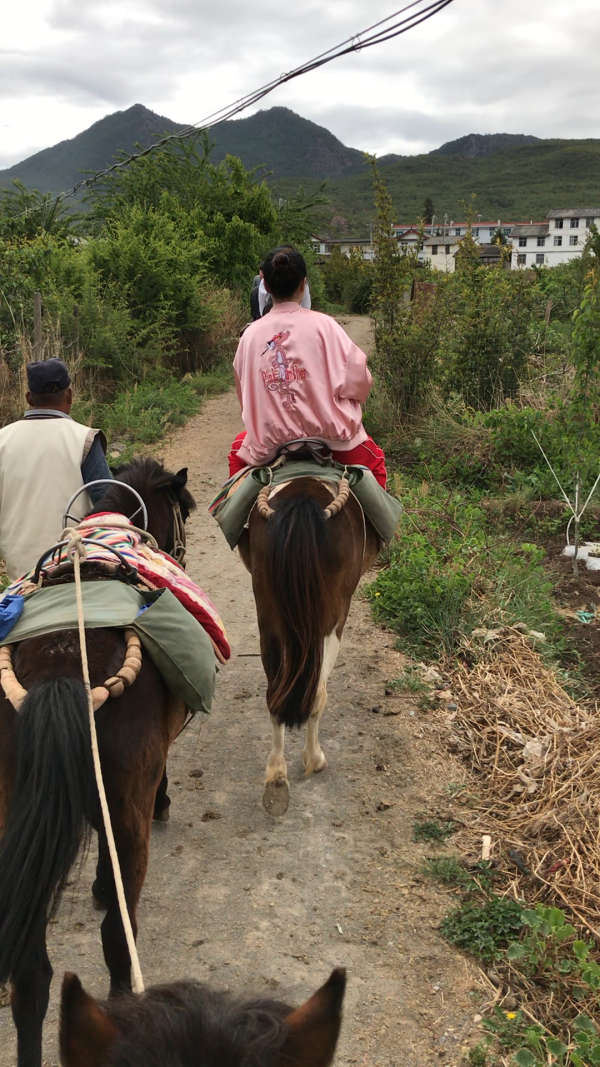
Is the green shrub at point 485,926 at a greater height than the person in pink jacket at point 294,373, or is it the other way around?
the person in pink jacket at point 294,373

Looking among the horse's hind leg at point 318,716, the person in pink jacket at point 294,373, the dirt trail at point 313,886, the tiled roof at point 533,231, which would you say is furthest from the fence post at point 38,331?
the tiled roof at point 533,231

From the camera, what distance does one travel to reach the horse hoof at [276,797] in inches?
149

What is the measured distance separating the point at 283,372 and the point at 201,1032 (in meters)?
3.11

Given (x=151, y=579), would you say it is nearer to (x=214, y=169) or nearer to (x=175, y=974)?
(x=175, y=974)

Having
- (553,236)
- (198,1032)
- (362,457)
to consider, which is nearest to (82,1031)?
(198,1032)

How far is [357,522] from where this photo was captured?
3.89 meters

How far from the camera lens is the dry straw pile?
318 cm

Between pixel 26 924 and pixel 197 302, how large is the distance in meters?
13.2

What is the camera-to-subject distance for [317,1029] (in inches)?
41.8

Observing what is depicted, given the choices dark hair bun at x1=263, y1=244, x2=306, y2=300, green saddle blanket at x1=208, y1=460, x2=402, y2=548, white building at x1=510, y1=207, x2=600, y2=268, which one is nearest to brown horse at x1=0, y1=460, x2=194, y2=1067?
green saddle blanket at x1=208, y1=460, x2=402, y2=548

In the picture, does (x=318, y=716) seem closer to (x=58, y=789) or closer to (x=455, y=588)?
(x=455, y=588)

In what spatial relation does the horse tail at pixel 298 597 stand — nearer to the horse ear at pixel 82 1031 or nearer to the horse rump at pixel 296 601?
the horse rump at pixel 296 601

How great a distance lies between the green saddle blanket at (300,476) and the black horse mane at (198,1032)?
2.81 meters

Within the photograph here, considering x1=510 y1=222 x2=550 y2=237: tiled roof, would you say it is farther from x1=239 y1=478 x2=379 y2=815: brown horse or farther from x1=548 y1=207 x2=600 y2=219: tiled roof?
x1=239 y1=478 x2=379 y2=815: brown horse
